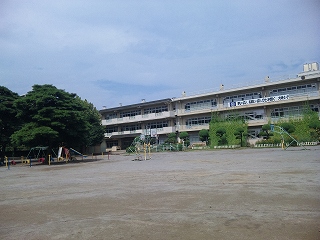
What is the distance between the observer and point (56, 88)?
28.1 m

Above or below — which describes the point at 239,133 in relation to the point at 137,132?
below

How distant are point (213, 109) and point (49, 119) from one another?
88.8 feet

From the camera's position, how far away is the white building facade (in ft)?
122

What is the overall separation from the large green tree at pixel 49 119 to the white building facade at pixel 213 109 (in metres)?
Result: 21.5

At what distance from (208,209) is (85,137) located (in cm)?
2422

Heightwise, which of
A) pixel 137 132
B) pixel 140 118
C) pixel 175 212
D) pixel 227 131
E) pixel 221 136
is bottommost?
pixel 175 212

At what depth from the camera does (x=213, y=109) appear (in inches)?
1732

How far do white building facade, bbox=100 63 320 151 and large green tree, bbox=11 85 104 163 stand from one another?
2147cm

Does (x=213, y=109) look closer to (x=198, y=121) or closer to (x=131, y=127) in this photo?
(x=198, y=121)

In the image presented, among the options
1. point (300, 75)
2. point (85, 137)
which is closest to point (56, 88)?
point (85, 137)

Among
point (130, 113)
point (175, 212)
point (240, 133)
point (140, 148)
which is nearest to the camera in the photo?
point (175, 212)

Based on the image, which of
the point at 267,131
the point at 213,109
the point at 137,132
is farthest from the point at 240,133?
the point at 137,132

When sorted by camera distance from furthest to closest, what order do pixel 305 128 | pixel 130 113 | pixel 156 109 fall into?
1. pixel 130 113
2. pixel 156 109
3. pixel 305 128

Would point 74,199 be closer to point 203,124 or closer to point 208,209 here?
point 208,209
